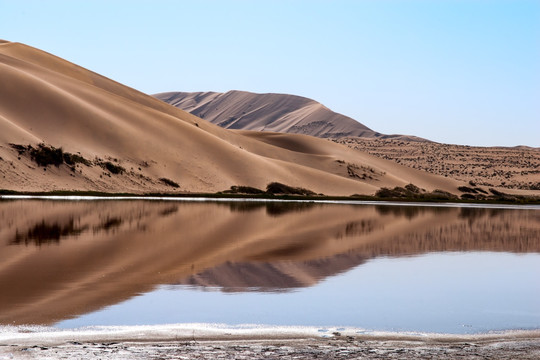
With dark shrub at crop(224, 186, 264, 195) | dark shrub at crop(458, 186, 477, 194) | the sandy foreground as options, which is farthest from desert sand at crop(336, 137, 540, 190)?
the sandy foreground

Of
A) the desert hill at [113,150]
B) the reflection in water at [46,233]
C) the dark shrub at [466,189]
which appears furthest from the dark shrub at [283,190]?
the reflection in water at [46,233]

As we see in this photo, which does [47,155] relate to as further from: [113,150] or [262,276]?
[262,276]

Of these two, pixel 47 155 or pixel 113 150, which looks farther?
pixel 113 150

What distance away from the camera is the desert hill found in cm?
6575

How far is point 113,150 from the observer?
77625 millimetres

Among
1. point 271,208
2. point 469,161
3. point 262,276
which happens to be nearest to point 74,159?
point 271,208

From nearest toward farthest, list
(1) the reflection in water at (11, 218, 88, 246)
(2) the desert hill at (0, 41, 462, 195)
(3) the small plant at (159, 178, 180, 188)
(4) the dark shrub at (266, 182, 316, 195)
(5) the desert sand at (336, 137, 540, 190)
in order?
1. (1) the reflection in water at (11, 218, 88, 246)
2. (2) the desert hill at (0, 41, 462, 195)
3. (3) the small plant at (159, 178, 180, 188)
4. (4) the dark shrub at (266, 182, 316, 195)
5. (5) the desert sand at (336, 137, 540, 190)

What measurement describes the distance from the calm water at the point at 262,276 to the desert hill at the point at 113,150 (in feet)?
121

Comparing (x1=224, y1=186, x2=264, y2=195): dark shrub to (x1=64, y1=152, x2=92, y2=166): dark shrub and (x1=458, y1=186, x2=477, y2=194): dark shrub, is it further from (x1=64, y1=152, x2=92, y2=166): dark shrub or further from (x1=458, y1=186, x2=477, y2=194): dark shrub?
(x1=458, y1=186, x2=477, y2=194): dark shrub

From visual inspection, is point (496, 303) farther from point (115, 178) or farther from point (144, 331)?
point (115, 178)

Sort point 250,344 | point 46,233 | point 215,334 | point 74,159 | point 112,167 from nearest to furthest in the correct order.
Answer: point 250,344
point 215,334
point 46,233
point 74,159
point 112,167

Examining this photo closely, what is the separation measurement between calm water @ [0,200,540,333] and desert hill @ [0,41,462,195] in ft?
121

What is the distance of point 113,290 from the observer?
44.5 ft

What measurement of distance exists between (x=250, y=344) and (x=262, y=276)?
253 inches
